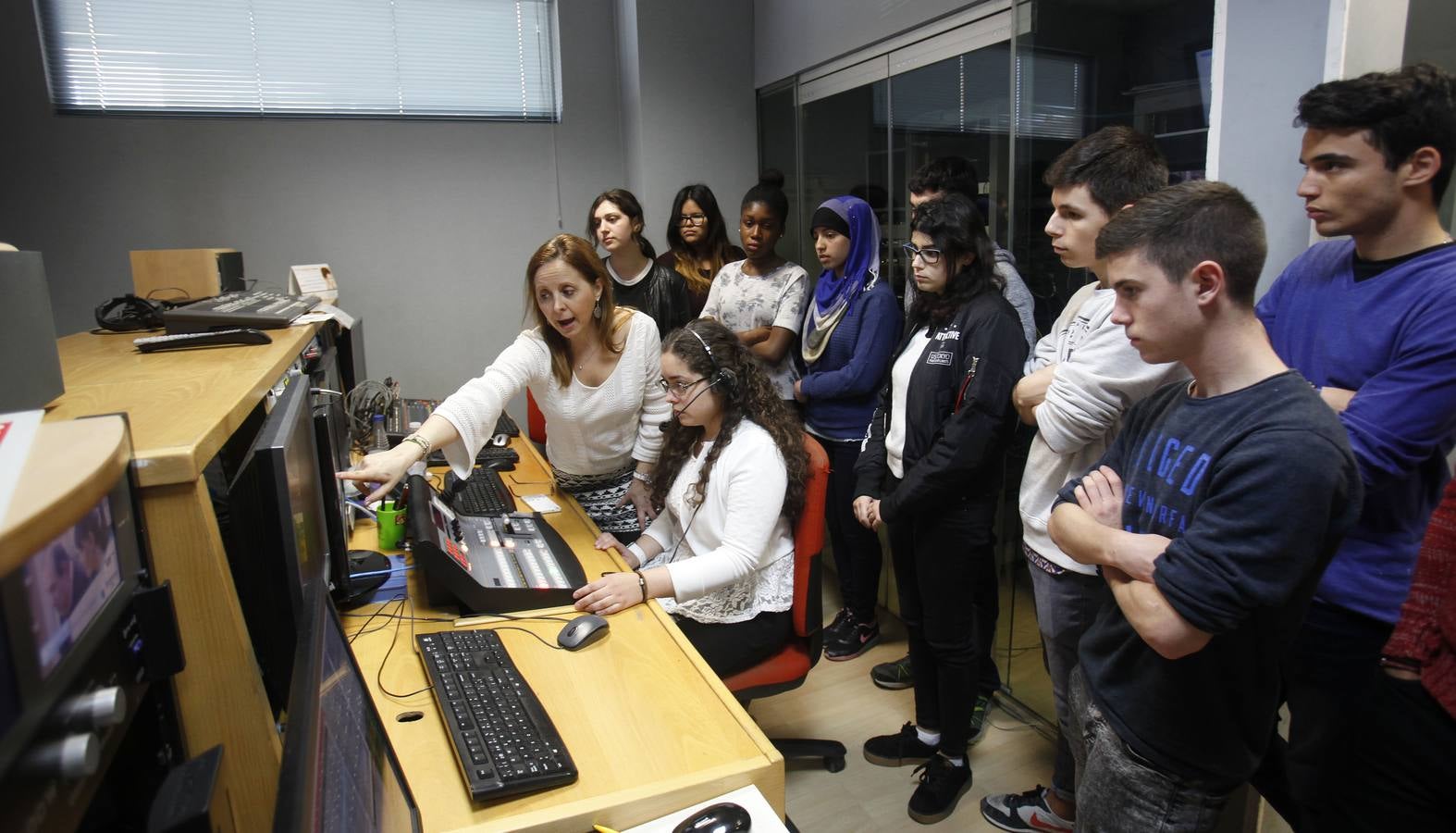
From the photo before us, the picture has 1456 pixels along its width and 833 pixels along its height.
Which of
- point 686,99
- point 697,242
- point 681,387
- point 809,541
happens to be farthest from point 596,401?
point 686,99

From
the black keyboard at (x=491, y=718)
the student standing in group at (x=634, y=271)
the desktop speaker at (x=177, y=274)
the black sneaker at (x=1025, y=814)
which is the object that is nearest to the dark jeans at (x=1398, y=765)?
the black sneaker at (x=1025, y=814)

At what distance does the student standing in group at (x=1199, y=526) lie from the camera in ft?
3.18

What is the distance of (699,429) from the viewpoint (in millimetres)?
1938

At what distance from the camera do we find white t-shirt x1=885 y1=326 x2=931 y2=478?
2.14m

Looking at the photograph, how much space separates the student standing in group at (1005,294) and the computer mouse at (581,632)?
51.1 inches

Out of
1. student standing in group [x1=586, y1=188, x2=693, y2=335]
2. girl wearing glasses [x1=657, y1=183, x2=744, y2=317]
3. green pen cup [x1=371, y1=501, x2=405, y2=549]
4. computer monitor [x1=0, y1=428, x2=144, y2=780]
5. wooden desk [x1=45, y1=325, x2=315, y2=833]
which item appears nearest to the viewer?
computer monitor [x1=0, y1=428, x2=144, y2=780]

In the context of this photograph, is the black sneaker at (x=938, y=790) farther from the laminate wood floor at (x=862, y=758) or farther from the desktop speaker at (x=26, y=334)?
the desktop speaker at (x=26, y=334)

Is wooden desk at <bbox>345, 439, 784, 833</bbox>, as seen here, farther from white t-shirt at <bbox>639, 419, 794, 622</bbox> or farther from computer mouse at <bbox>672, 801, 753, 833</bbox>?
white t-shirt at <bbox>639, 419, 794, 622</bbox>

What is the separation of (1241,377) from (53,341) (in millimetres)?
1391

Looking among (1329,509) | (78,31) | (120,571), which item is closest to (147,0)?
(78,31)

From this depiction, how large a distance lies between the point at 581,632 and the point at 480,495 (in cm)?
92

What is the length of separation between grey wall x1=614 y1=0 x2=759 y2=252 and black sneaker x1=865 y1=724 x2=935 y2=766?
2596mm

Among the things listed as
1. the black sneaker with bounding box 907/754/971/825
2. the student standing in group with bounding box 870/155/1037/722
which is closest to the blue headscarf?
the student standing in group with bounding box 870/155/1037/722

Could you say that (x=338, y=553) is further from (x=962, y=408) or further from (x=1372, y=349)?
(x=1372, y=349)
